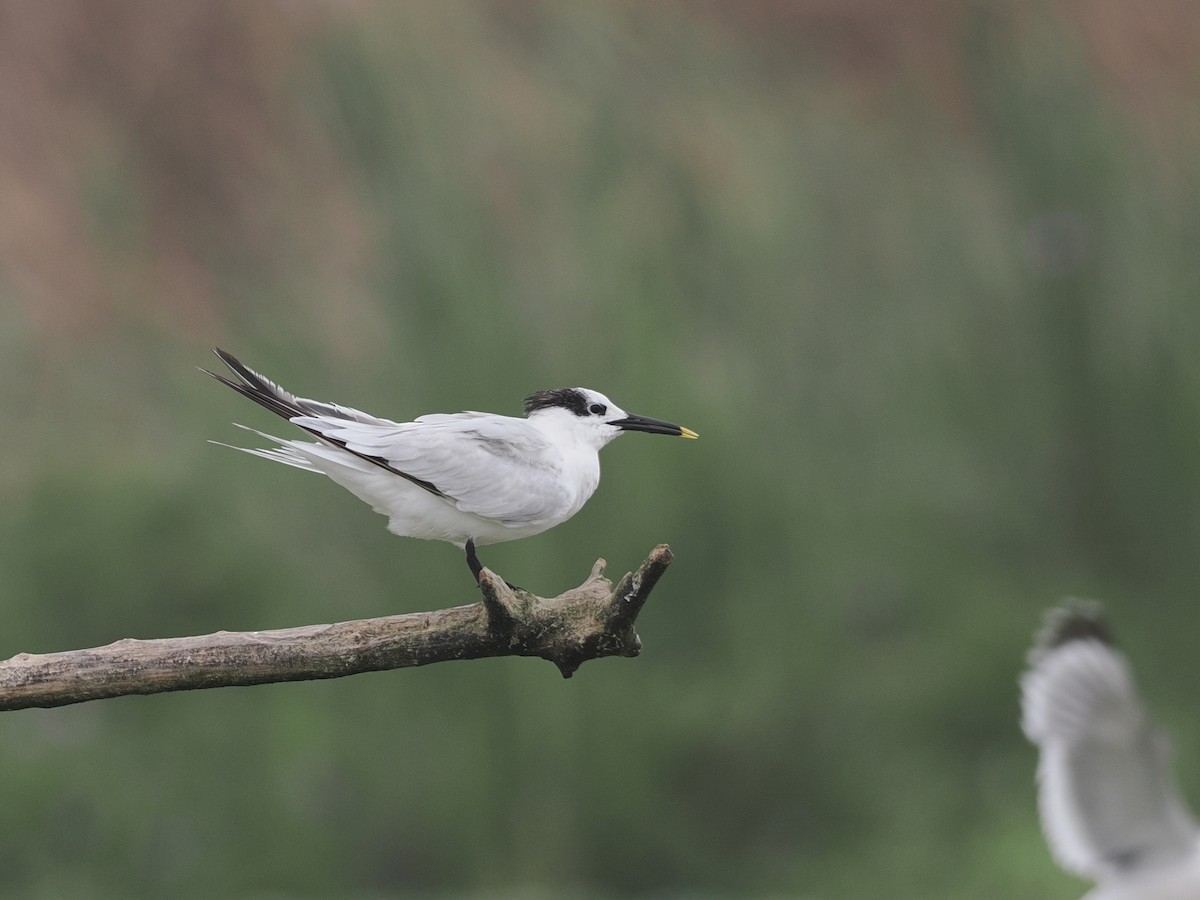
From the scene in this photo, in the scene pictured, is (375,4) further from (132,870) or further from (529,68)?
(132,870)

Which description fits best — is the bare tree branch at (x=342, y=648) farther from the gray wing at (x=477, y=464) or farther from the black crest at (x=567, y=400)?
the black crest at (x=567, y=400)

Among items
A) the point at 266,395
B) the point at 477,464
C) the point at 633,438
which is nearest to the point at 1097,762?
the point at 633,438

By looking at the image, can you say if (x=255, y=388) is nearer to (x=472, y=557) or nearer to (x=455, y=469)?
(x=455, y=469)

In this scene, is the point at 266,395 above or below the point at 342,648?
above

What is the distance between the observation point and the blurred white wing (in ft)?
12.8

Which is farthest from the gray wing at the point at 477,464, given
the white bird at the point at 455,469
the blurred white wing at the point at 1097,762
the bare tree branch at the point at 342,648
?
the blurred white wing at the point at 1097,762

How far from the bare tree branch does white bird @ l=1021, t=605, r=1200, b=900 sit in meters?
2.29

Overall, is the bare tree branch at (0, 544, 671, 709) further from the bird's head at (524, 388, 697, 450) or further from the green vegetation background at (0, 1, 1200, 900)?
the green vegetation background at (0, 1, 1200, 900)

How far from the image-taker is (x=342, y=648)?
6.08 ft

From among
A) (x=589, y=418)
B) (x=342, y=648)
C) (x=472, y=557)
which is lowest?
(x=342, y=648)

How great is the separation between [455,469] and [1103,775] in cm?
288

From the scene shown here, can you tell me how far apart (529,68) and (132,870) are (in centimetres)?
399

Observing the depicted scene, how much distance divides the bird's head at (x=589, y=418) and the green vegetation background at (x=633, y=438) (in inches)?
136

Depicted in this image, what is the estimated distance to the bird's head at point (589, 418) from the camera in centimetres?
197
